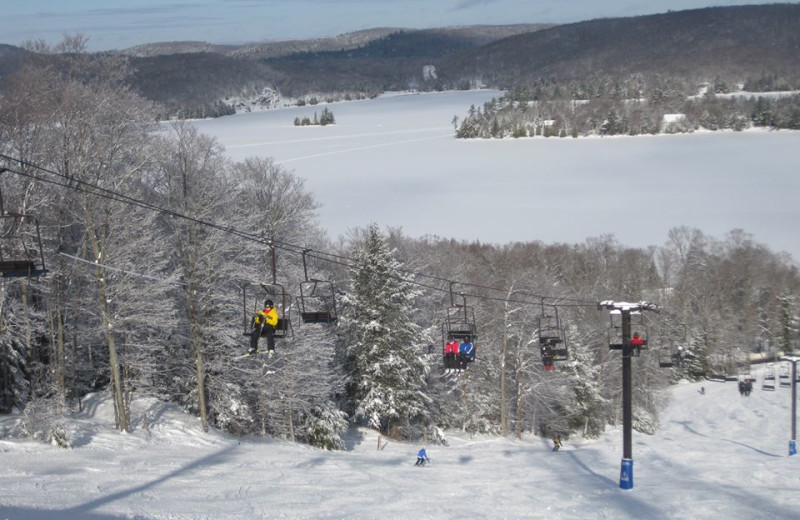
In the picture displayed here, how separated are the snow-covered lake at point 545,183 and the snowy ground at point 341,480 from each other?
44.0 meters

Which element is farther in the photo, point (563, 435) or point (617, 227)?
point (617, 227)

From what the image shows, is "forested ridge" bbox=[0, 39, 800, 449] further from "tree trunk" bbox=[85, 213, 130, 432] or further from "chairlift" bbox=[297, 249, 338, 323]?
"chairlift" bbox=[297, 249, 338, 323]

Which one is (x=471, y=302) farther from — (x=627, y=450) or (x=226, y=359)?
(x=627, y=450)

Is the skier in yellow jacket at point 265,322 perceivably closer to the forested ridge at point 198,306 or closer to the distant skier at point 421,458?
the forested ridge at point 198,306

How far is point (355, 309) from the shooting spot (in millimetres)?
32062

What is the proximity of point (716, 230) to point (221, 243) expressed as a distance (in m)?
84.4

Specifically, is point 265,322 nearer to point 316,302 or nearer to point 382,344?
point 316,302

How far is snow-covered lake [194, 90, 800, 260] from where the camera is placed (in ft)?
320

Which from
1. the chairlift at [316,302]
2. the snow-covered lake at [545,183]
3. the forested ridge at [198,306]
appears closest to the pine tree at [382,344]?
the forested ridge at [198,306]

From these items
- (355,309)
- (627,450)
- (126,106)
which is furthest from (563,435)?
(126,106)

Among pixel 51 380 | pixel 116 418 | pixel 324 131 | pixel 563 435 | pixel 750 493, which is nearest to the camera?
pixel 750 493

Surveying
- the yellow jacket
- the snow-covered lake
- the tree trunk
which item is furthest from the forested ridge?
the snow-covered lake

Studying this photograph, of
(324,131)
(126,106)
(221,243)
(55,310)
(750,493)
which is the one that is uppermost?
(324,131)

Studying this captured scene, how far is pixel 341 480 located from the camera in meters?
19.1
